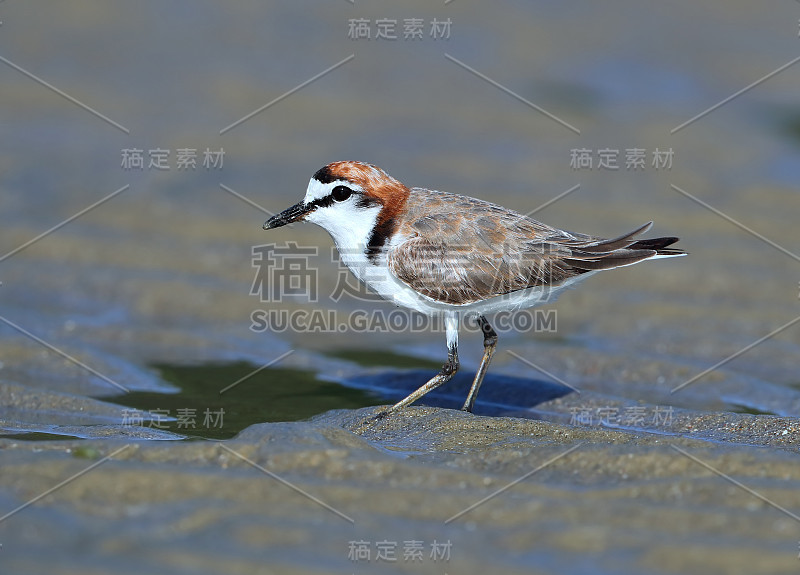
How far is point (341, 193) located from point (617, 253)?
2453mm

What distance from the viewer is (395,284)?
8289 millimetres

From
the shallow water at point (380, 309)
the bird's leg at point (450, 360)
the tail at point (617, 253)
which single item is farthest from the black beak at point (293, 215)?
the tail at point (617, 253)

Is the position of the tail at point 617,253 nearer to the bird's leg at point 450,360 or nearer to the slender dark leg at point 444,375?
the bird's leg at point 450,360

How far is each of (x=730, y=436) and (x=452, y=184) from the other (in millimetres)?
6523

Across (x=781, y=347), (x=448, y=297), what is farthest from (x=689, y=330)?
(x=448, y=297)

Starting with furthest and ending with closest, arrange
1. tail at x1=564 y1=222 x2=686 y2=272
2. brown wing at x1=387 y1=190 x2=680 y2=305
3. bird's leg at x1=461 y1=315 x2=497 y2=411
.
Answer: bird's leg at x1=461 y1=315 x2=497 y2=411
tail at x1=564 y1=222 x2=686 y2=272
brown wing at x1=387 y1=190 x2=680 y2=305

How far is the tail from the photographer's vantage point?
8.48m

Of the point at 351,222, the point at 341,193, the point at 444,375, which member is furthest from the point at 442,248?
the point at 444,375

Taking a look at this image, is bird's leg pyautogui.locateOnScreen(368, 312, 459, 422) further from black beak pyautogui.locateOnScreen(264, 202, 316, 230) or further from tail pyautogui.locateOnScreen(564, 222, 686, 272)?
black beak pyautogui.locateOnScreen(264, 202, 316, 230)

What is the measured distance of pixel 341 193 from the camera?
8.33m

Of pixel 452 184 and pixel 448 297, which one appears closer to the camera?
pixel 448 297

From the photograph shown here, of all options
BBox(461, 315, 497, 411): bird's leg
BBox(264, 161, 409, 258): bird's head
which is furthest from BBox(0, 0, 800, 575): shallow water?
BBox(264, 161, 409, 258): bird's head

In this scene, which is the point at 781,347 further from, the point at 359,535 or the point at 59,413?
the point at 59,413

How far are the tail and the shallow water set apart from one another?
4.39 feet
